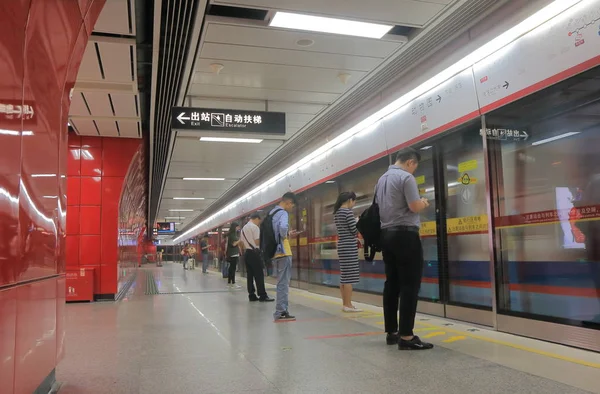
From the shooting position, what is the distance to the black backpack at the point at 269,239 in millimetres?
5262

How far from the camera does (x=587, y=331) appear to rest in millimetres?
3418

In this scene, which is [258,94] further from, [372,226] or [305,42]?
[372,226]

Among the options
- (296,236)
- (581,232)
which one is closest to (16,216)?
(581,232)

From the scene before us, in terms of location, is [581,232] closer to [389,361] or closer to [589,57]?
[589,57]

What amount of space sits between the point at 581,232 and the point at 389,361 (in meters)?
1.99

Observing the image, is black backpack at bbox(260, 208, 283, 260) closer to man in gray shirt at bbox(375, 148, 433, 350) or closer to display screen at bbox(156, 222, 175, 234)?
man in gray shirt at bbox(375, 148, 433, 350)

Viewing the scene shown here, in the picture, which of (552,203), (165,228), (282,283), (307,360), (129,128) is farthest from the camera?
(165,228)

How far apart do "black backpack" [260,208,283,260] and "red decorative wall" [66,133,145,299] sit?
13.5ft

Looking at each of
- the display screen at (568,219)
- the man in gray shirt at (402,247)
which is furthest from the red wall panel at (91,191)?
the display screen at (568,219)

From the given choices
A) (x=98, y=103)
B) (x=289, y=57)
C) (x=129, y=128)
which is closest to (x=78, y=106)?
(x=98, y=103)

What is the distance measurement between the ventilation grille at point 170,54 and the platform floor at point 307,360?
2.92 metres

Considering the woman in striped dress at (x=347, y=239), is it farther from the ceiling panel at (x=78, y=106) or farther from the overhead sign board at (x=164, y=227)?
the overhead sign board at (x=164, y=227)

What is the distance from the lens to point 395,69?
5.74 m

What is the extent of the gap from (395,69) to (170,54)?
8.68ft
